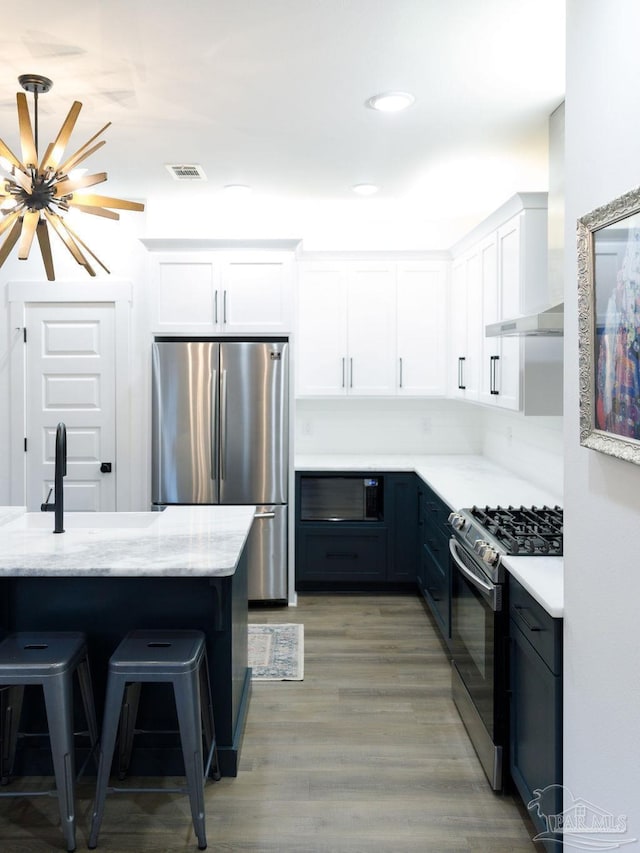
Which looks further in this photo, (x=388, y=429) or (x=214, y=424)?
(x=388, y=429)

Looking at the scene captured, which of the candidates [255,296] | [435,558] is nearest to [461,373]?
[435,558]

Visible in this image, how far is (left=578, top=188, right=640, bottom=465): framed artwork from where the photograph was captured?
4.72ft

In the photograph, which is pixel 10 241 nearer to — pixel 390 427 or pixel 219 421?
pixel 219 421

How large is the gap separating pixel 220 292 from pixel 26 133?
208 cm

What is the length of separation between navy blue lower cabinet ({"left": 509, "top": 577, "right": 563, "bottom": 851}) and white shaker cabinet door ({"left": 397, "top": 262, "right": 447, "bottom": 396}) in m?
2.78

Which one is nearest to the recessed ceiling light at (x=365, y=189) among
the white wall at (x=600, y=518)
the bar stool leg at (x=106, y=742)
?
the white wall at (x=600, y=518)

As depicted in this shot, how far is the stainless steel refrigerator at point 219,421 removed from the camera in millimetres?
4461

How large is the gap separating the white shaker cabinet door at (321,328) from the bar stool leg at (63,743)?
3.10 metres

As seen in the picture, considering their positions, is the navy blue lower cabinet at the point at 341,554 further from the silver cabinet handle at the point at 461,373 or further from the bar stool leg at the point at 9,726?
the bar stool leg at the point at 9,726

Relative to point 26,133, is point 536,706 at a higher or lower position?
lower

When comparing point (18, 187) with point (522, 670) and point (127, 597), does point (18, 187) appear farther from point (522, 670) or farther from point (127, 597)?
point (522, 670)

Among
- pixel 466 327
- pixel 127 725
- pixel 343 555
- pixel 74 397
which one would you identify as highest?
pixel 466 327

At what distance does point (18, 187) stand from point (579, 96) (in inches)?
79.5

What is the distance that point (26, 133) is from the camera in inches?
98.3
